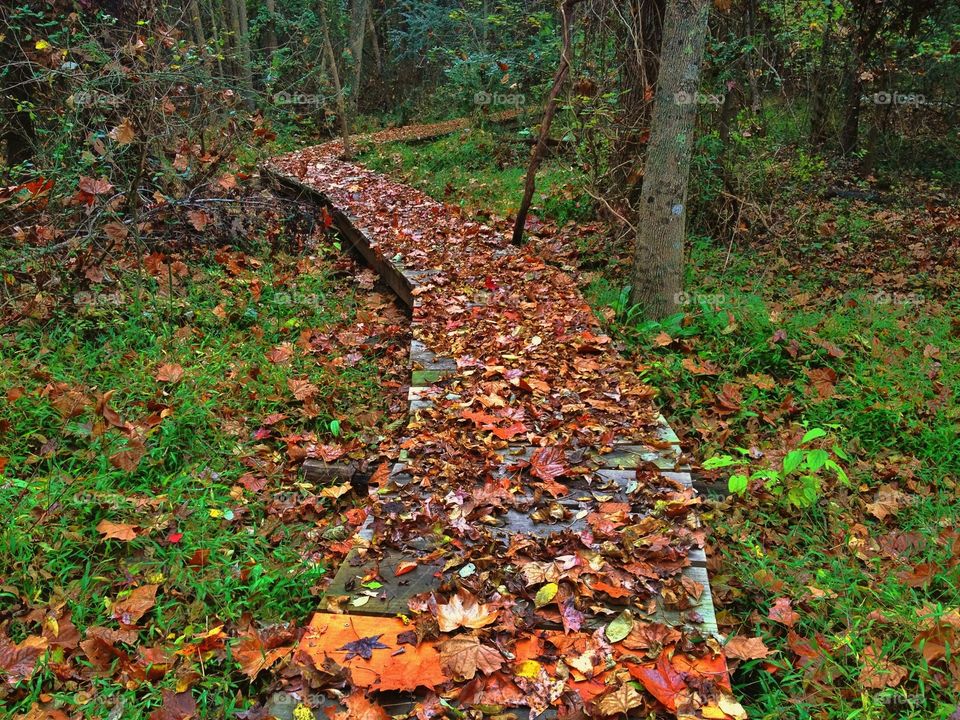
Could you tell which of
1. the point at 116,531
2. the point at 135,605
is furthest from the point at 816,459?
the point at 116,531

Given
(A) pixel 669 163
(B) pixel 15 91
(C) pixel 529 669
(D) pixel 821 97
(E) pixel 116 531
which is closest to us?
(C) pixel 529 669

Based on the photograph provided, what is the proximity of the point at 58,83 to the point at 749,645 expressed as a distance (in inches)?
264

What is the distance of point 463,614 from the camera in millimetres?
2426

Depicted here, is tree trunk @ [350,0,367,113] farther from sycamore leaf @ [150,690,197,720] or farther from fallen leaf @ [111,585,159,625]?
sycamore leaf @ [150,690,197,720]

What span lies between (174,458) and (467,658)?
255 cm

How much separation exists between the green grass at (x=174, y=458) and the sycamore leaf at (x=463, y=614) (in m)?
0.89

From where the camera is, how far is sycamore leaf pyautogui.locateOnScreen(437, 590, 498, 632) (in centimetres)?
238

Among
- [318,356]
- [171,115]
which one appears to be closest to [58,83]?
[171,115]

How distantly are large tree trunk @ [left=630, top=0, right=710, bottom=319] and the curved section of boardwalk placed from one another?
710 mm

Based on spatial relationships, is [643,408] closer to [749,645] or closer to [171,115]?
[749,645]

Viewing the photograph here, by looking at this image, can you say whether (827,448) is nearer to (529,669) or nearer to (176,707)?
(529,669)

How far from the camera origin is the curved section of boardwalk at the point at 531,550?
2.18 meters

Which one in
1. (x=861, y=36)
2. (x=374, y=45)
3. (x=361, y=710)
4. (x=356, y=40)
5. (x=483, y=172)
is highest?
(x=374, y=45)

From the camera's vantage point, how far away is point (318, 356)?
5.57 m
